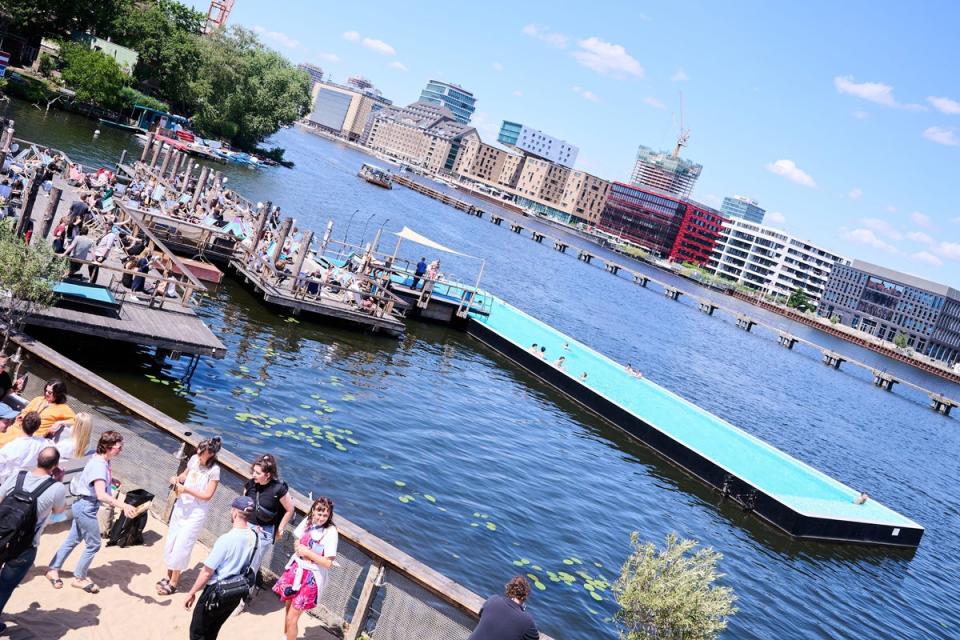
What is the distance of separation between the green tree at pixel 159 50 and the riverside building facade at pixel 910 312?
16365 centimetres

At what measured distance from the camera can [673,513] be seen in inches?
920

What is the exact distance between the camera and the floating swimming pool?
25453 mm

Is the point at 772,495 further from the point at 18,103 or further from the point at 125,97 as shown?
the point at 125,97

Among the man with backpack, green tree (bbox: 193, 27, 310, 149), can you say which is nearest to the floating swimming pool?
the man with backpack

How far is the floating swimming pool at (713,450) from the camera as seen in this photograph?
1002 inches

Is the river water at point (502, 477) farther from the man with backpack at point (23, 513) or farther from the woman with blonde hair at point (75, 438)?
the man with backpack at point (23, 513)

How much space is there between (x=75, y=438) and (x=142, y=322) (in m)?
10.3

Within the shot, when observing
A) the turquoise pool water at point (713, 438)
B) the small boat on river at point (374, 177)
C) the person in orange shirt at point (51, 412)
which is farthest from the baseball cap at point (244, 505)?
the small boat on river at point (374, 177)

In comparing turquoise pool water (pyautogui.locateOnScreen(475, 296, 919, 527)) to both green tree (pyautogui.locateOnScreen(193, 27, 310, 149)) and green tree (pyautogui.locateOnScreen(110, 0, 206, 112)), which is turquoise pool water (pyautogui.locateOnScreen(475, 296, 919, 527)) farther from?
green tree (pyautogui.locateOnScreen(110, 0, 206, 112))

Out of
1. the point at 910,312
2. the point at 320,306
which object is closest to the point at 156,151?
the point at 320,306

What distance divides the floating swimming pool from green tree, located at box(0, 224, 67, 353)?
2054cm

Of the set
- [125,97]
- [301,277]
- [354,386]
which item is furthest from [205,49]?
[354,386]

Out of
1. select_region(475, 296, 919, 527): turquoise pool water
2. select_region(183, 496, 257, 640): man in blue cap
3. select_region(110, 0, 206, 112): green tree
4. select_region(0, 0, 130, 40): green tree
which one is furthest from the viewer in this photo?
select_region(110, 0, 206, 112): green tree

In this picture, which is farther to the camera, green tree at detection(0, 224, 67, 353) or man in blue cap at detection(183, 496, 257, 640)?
green tree at detection(0, 224, 67, 353)
